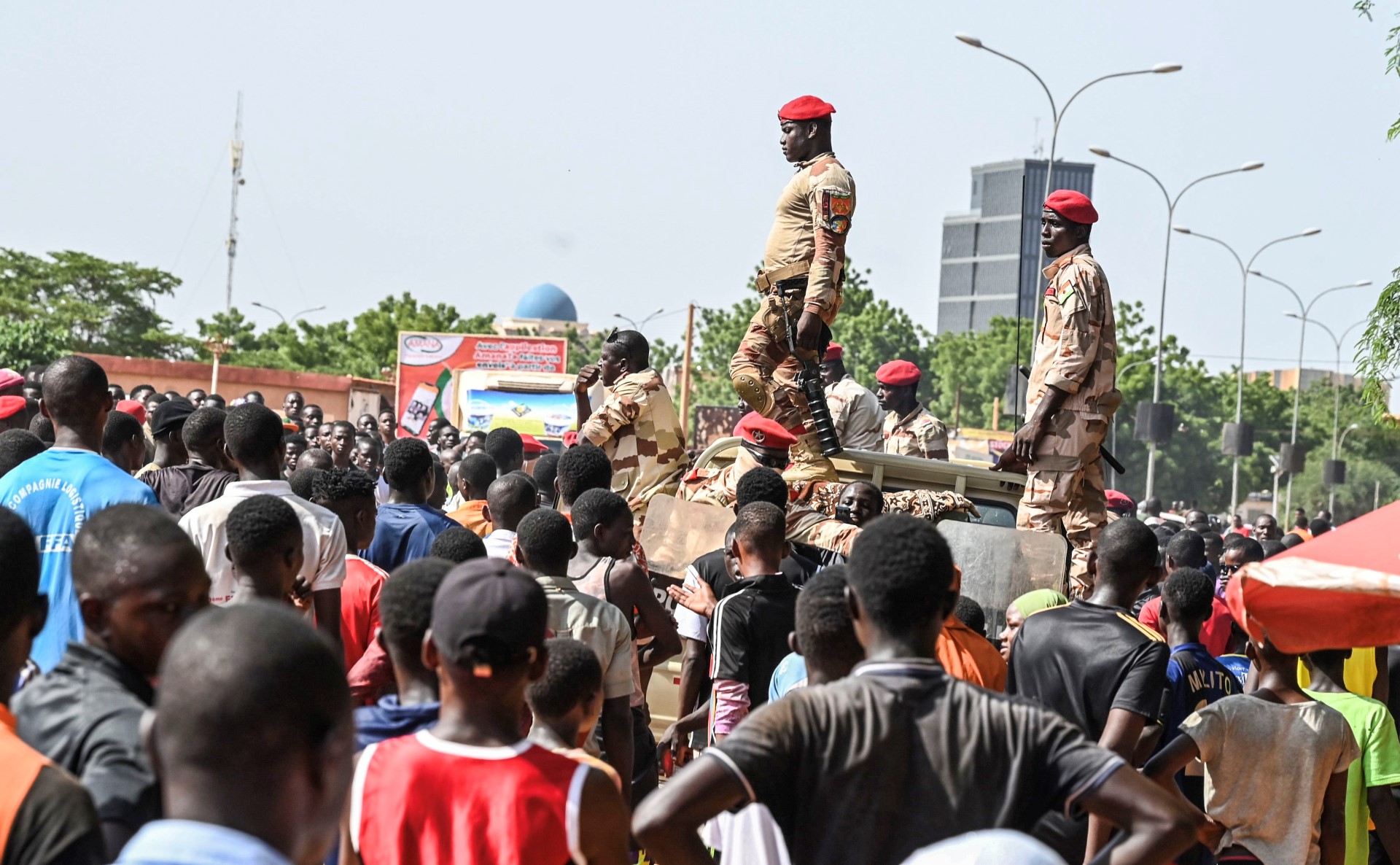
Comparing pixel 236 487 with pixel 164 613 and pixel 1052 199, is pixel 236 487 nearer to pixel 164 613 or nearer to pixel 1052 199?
pixel 164 613

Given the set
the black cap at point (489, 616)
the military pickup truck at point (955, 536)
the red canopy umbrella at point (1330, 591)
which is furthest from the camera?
the military pickup truck at point (955, 536)

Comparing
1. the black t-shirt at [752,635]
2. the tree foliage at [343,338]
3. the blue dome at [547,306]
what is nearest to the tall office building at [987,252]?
the blue dome at [547,306]

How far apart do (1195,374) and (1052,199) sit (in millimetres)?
63547

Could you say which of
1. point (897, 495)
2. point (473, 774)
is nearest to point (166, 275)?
point (897, 495)

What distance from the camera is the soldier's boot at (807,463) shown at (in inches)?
292

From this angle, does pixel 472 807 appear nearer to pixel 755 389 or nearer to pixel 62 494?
pixel 62 494

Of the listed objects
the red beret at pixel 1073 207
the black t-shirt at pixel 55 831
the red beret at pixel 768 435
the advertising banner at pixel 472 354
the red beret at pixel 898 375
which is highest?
the red beret at pixel 1073 207

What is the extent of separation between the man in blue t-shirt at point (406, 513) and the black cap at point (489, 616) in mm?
2734

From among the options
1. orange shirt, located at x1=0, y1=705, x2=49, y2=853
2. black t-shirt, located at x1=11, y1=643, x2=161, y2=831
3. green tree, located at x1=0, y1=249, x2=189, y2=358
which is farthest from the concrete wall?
orange shirt, located at x1=0, y1=705, x2=49, y2=853

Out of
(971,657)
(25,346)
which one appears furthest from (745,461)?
(25,346)

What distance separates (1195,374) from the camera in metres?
66.9

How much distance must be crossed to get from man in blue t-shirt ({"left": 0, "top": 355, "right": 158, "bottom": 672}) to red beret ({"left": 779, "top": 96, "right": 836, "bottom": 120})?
4216 millimetres

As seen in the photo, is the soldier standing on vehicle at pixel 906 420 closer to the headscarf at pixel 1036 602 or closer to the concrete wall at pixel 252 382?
the headscarf at pixel 1036 602

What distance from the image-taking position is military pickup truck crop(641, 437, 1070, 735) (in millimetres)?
6371
